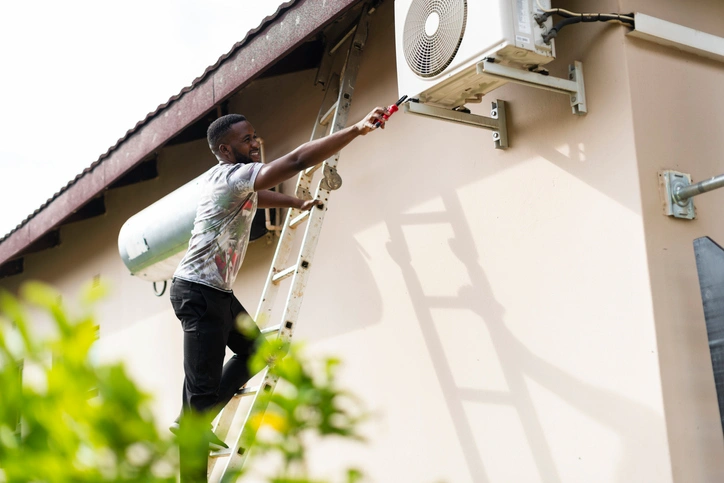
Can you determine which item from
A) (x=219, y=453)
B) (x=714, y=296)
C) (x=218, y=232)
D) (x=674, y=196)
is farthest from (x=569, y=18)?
(x=219, y=453)

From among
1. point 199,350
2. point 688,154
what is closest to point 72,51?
point 199,350

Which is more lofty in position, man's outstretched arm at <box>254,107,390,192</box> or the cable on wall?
the cable on wall

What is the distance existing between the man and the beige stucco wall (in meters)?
0.45

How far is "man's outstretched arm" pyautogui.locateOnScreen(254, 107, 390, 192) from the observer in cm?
280

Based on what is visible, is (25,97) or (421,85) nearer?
(421,85)

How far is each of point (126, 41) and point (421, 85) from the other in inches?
327

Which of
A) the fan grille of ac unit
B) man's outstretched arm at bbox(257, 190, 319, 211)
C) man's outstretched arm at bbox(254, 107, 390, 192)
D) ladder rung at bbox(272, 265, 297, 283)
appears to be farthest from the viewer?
ladder rung at bbox(272, 265, 297, 283)

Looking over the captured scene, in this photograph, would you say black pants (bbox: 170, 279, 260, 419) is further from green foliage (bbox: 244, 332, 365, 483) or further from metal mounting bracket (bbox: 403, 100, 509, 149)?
green foliage (bbox: 244, 332, 365, 483)

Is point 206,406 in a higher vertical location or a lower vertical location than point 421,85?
lower

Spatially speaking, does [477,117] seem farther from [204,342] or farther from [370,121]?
[204,342]

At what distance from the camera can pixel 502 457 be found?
3213 millimetres

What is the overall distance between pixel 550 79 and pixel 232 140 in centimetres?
134

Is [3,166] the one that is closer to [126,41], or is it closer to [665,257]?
[126,41]

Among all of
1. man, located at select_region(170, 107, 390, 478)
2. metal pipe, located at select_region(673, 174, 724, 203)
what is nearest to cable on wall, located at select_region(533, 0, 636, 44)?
metal pipe, located at select_region(673, 174, 724, 203)
